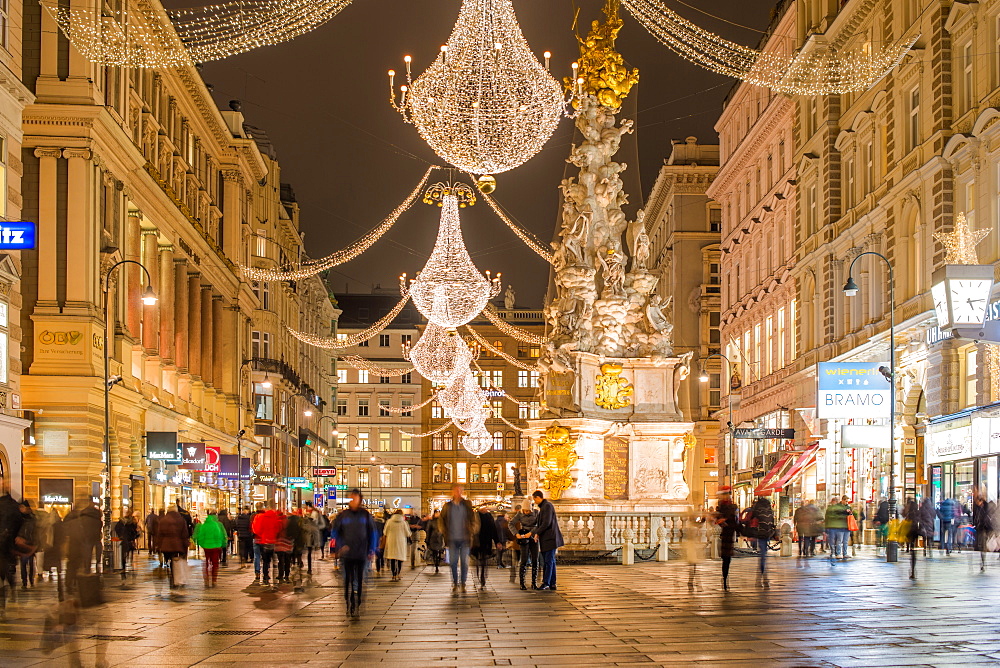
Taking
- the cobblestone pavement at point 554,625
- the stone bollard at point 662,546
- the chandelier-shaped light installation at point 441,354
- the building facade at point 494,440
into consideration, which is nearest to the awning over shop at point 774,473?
the stone bollard at point 662,546

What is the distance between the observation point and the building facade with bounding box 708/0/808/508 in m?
64.1

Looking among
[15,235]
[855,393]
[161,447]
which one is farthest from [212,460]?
[15,235]

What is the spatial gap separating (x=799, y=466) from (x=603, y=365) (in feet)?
69.8

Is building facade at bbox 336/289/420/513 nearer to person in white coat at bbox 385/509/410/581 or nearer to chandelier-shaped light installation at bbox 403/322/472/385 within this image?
chandelier-shaped light installation at bbox 403/322/472/385

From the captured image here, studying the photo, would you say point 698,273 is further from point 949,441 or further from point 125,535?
point 125,535

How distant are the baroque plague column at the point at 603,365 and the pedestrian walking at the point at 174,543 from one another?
12235 mm

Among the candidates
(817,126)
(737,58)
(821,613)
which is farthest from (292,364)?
(821,613)

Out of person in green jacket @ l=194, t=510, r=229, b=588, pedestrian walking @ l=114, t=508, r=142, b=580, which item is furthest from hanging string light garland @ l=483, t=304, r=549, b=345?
person in green jacket @ l=194, t=510, r=229, b=588

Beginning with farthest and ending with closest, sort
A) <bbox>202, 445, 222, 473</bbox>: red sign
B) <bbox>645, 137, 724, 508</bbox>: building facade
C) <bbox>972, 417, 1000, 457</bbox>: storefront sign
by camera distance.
A: <bbox>645, 137, 724, 508</bbox>: building facade < <bbox>202, 445, 222, 473</bbox>: red sign < <bbox>972, 417, 1000, 457</bbox>: storefront sign

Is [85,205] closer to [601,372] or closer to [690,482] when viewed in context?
[601,372]

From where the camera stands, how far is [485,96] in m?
26.8

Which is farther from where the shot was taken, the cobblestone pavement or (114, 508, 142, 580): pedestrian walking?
(114, 508, 142, 580): pedestrian walking

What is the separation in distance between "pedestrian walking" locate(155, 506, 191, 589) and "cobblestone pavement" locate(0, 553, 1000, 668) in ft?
1.54

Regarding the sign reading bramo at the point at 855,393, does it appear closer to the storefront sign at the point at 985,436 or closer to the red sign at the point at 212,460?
the storefront sign at the point at 985,436
